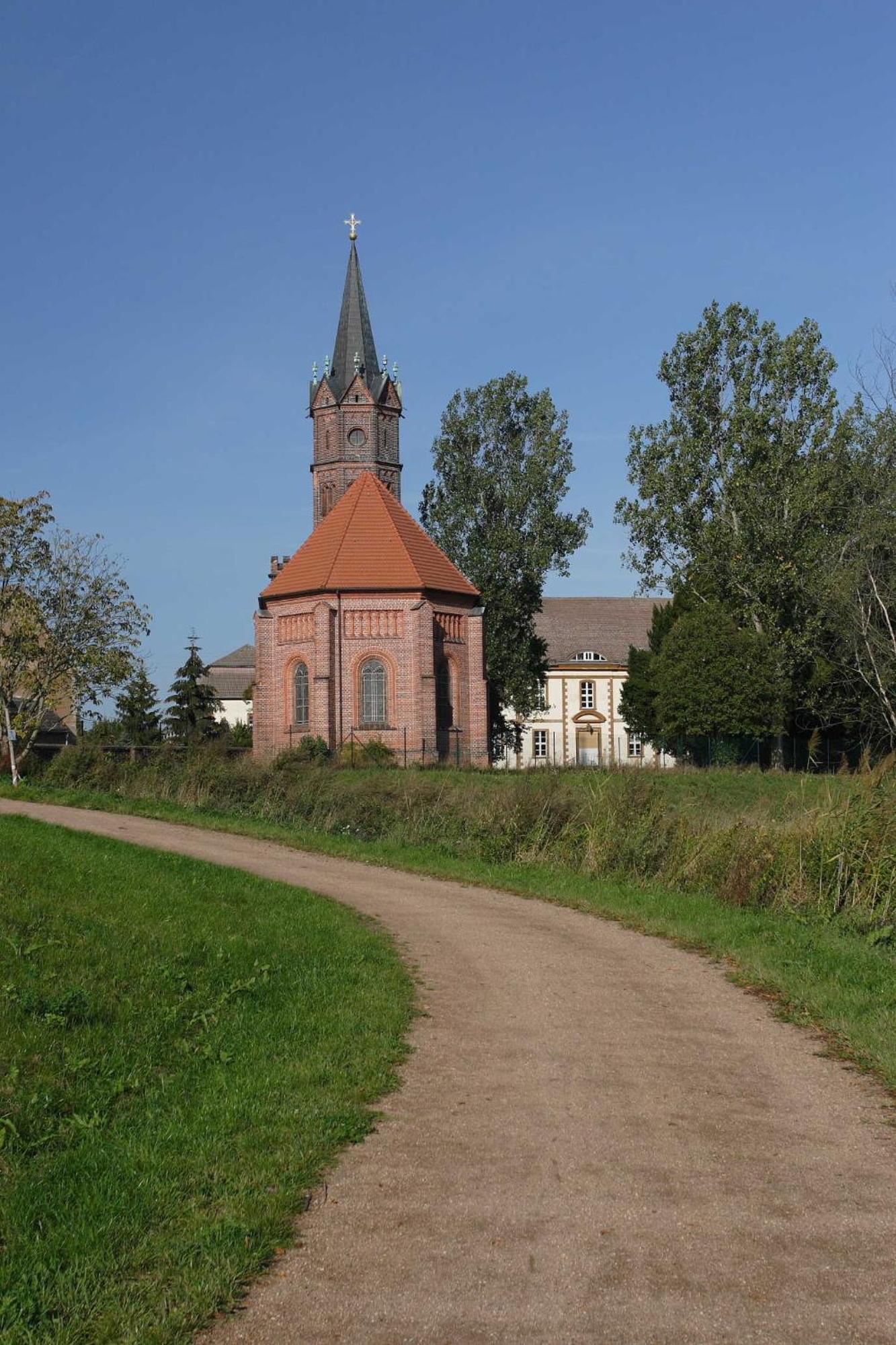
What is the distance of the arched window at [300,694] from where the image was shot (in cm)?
4881

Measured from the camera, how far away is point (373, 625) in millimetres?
48031

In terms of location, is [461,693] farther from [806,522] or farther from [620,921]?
[620,921]

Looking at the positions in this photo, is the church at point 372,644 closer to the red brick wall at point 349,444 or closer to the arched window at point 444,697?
the arched window at point 444,697

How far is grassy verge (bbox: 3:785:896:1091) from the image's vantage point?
8828 millimetres

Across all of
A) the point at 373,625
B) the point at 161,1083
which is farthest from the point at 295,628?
the point at 161,1083

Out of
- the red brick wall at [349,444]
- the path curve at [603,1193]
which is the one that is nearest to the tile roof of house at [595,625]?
the red brick wall at [349,444]

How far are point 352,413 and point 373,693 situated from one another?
18.4 metres

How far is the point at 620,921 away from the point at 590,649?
2520 inches

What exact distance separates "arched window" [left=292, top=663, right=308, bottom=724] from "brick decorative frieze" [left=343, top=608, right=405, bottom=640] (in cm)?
251

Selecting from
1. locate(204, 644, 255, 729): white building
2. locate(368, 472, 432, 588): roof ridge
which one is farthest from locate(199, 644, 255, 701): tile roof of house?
locate(368, 472, 432, 588): roof ridge

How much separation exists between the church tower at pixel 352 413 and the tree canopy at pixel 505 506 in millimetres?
9512

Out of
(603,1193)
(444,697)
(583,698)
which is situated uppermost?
(583,698)

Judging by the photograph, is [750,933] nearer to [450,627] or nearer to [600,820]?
[600,820]

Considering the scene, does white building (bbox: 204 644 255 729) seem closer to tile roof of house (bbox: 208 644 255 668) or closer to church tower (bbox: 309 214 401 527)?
tile roof of house (bbox: 208 644 255 668)
